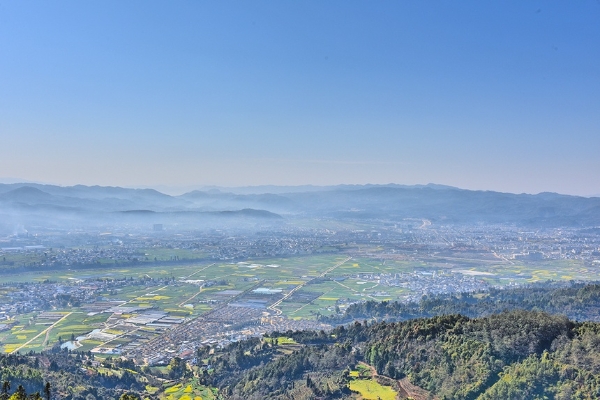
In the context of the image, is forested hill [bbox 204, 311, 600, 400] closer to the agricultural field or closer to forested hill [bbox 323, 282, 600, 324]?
forested hill [bbox 323, 282, 600, 324]

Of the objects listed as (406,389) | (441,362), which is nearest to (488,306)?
(441,362)

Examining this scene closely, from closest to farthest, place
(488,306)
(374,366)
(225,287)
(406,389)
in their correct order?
(406,389)
(374,366)
(488,306)
(225,287)

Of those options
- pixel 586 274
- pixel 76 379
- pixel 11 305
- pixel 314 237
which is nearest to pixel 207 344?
pixel 76 379

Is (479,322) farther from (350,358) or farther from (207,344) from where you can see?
(207,344)

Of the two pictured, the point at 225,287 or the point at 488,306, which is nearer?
the point at 488,306

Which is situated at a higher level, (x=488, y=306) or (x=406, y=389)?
(x=406, y=389)

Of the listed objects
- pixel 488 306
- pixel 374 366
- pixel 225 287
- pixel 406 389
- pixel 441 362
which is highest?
pixel 441 362

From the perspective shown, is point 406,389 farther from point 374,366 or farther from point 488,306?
point 488,306
